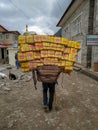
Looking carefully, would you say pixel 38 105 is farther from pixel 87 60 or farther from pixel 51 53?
pixel 87 60

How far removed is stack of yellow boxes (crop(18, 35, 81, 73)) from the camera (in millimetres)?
3217

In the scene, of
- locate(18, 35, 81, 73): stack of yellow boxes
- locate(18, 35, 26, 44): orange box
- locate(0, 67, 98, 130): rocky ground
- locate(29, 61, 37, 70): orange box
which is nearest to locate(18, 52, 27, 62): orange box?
locate(18, 35, 81, 73): stack of yellow boxes

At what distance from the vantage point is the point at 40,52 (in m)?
3.27

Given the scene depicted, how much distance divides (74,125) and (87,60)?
7835mm

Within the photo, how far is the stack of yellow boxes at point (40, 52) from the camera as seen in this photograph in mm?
3217

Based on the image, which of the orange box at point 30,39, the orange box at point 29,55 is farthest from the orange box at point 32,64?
the orange box at point 30,39

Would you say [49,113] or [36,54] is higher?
[36,54]

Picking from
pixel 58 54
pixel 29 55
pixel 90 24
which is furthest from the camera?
pixel 90 24

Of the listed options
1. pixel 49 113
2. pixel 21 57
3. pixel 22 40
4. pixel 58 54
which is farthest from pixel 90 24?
pixel 49 113

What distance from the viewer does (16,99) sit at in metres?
4.32

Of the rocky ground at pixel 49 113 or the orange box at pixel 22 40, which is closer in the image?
the rocky ground at pixel 49 113

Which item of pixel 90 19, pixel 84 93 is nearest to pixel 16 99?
pixel 84 93

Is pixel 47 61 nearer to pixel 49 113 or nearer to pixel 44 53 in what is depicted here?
pixel 44 53

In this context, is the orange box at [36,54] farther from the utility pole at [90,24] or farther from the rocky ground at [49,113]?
the utility pole at [90,24]
